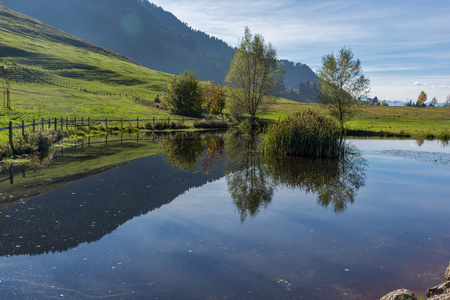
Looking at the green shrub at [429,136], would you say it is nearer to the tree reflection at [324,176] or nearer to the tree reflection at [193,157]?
the tree reflection at [324,176]

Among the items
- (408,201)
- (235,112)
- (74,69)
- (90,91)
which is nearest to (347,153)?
(408,201)

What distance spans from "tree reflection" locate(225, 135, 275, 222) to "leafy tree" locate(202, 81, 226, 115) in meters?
50.7

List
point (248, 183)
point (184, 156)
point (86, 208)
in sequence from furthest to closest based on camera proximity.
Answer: point (184, 156) → point (248, 183) → point (86, 208)

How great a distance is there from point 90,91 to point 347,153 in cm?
7345

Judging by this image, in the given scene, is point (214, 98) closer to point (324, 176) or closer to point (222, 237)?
point (324, 176)

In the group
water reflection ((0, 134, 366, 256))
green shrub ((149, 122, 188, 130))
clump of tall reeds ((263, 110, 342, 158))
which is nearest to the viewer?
water reflection ((0, 134, 366, 256))

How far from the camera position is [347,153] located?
28406mm

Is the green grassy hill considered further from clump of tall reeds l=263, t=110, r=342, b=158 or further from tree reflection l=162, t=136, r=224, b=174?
clump of tall reeds l=263, t=110, r=342, b=158

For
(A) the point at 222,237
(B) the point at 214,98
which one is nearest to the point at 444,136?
(B) the point at 214,98

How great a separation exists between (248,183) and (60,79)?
296ft

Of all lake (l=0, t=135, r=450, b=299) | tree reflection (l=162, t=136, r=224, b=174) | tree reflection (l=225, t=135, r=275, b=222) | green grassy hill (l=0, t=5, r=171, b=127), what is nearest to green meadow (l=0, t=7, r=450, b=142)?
green grassy hill (l=0, t=5, r=171, b=127)

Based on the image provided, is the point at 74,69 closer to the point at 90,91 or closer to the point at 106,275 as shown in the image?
the point at 90,91

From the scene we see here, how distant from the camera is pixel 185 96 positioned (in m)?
69.8

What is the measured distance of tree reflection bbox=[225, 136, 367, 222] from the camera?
13445mm
